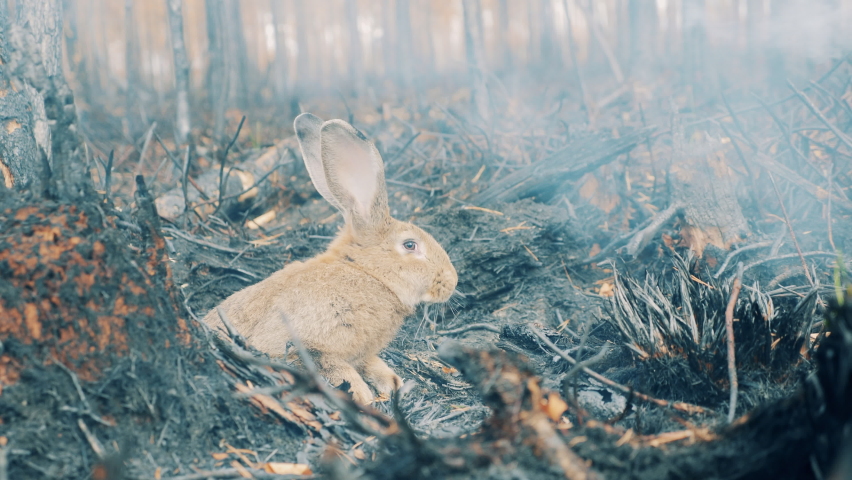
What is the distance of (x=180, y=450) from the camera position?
6.89 ft

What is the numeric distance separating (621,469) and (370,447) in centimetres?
97

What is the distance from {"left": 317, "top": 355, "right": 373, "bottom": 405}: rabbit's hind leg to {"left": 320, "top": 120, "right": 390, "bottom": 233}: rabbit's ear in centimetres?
98

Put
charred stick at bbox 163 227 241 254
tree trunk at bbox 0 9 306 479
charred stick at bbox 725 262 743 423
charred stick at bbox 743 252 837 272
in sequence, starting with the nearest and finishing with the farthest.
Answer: tree trunk at bbox 0 9 306 479
charred stick at bbox 725 262 743 423
charred stick at bbox 743 252 837 272
charred stick at bbox 163 227 241 254

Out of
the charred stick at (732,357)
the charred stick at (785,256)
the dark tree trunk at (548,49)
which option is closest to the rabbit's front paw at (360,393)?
the charred stick at (732,357)

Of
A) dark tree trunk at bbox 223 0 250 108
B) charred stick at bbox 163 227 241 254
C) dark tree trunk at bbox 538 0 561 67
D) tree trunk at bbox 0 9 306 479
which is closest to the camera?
tree trunk at bbox 0 9 306 479

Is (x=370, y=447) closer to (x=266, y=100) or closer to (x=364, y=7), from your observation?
(x=266, y=100)

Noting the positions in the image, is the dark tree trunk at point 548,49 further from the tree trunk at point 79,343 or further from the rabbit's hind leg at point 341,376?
the tree trunk at point 79,343

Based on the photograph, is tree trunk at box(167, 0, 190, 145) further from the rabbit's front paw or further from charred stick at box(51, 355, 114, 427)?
charred stick at box(51, 355, 114, 427)

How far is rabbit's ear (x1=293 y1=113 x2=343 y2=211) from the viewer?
13.1 ft

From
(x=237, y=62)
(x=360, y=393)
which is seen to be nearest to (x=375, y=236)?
(x=360, y=393)

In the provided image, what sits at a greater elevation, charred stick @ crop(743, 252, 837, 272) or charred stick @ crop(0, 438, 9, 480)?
charred stick @ crop(0, 438, 9, 480)

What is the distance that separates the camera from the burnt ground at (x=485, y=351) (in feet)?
5.35

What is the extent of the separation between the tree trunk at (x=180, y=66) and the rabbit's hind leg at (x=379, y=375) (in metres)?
5.65

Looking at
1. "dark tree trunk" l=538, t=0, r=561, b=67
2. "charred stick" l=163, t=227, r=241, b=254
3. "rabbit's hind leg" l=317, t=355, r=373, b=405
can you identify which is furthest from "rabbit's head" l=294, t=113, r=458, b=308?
"dark tree trunk" l=538, t=0, r=561, b=67
